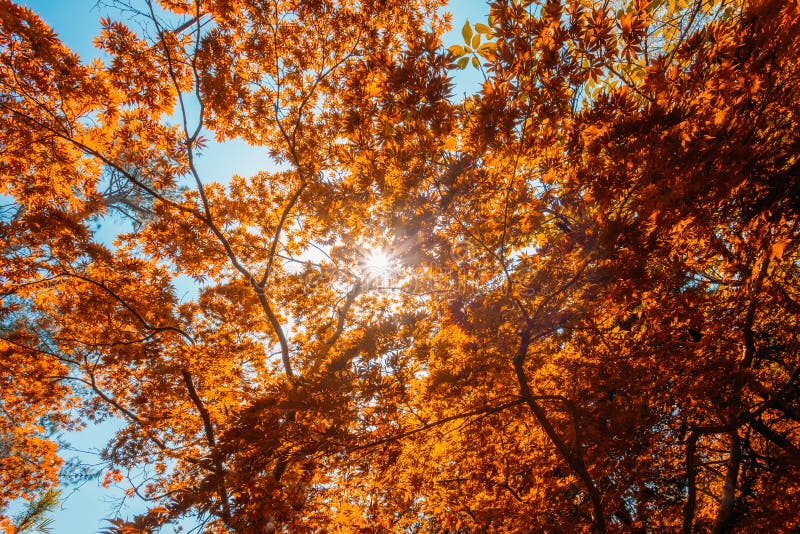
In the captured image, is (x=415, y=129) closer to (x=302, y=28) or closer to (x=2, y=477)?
(x=302, y=28)

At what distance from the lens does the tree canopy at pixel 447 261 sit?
217cm

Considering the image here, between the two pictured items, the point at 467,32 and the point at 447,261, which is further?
the point at 447,261

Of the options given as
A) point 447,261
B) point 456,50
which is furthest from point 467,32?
point 447,261

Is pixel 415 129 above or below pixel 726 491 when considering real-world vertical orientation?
above

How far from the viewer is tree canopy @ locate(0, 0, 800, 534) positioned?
2.17m

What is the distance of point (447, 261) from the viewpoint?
350 centimetres

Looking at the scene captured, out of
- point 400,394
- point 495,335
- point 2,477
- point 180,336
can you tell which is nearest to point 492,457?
point 400,394

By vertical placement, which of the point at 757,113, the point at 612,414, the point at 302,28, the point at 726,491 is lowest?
the point at 726,491

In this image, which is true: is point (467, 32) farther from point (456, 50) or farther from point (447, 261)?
point (447, 261)

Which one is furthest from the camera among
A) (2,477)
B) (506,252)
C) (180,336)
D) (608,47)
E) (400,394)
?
(2,477)

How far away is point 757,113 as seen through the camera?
1930 millimetres

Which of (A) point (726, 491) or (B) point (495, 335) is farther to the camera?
(A) point (726, 491)

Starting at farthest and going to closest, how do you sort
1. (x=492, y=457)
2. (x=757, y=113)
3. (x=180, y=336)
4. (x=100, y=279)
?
(x=180, y=336), (x=100, y=279), (x=492, y=457), (x=757, y=113)

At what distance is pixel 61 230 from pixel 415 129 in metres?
5.28
